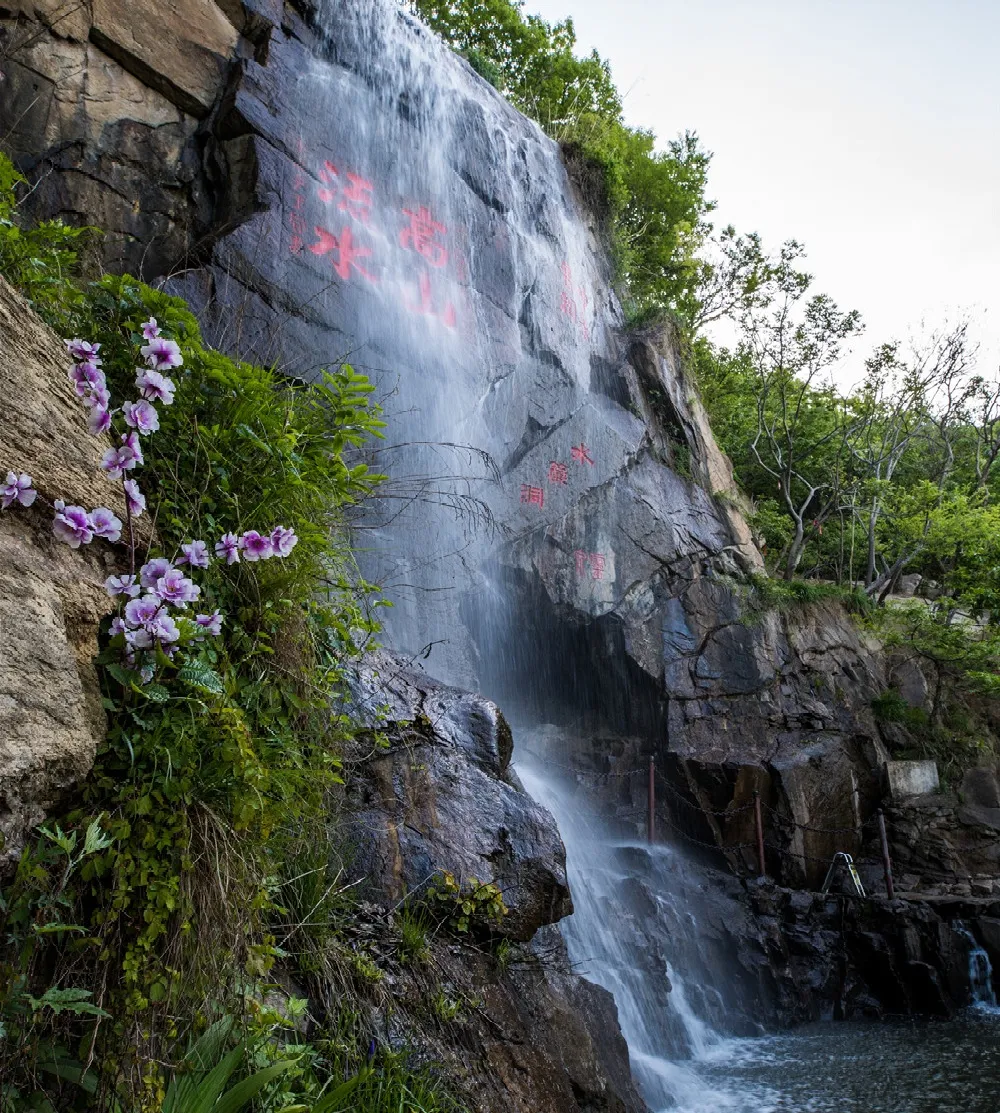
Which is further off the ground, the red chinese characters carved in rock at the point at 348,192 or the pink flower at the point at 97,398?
the red chinese characters carved in rock at the point at 348,192

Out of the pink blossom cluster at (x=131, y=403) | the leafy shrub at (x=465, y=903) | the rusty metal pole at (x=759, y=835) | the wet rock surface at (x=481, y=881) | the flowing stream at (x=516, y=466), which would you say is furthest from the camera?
the rusty metal pole at (x=759, y=835)

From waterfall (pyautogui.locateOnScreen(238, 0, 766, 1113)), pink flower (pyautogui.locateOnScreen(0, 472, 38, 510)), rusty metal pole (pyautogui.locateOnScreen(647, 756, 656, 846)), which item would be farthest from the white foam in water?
pink flower (pyautogui.locateOnScreen(0, 472, 38, 510))

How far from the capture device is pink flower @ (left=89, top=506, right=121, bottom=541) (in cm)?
219

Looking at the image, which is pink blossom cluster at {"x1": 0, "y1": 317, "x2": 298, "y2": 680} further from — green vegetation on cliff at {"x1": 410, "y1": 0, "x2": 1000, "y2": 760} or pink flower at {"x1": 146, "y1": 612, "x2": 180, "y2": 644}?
green vegetation on cliff at {"x1": 410, "y1": 0, "x2": 1000, "y2": 760}

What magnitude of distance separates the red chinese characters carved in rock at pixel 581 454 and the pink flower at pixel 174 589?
7937mm

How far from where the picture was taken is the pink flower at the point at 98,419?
238 cm

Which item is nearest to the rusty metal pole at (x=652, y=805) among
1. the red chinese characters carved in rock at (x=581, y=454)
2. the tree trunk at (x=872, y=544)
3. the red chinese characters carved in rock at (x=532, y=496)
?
the red chinese characters carved in rock at (x=532, y=496)

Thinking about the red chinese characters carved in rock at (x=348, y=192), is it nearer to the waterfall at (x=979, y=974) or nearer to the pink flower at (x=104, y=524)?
the pink flower at (x=104, y=524)

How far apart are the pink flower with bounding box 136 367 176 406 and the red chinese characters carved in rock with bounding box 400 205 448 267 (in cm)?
654

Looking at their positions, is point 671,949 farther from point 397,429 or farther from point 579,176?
point 579,176

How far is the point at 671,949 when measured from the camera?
7.62 meters

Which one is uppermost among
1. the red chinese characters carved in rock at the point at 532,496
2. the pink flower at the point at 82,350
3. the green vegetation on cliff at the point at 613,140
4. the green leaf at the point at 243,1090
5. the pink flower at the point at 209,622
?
the green vegetation on cliff at the point at 613,140

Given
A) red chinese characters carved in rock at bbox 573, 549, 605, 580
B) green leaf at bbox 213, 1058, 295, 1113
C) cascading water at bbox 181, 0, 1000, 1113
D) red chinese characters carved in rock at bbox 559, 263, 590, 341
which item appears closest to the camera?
green leaf at bbox 213, 1058, 295, 1113

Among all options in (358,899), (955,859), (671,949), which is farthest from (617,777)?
(358,899)
